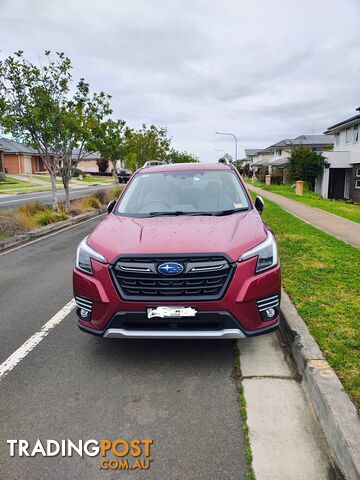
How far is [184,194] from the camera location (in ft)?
15.5

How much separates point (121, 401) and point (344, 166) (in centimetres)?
3021

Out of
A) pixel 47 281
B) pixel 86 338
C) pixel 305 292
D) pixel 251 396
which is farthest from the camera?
pixel 47 281

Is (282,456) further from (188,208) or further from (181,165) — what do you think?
(181,165)

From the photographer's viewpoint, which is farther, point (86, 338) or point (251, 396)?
point (86, 338)

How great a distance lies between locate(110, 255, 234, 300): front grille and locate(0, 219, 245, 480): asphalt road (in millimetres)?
756

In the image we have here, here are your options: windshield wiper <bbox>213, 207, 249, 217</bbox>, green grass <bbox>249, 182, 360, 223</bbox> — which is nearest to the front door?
green grass <bbox>249, 182, 360, 223</bbox>

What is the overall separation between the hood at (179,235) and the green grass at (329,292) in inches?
46.1

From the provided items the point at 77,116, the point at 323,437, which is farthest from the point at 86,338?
the point at 77,116

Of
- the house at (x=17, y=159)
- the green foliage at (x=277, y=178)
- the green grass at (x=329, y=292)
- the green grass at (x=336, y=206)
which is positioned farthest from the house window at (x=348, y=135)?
the house at (x=17, y=159)

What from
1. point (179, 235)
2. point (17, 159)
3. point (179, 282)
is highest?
point (17, 159)

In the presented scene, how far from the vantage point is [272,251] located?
342 cm

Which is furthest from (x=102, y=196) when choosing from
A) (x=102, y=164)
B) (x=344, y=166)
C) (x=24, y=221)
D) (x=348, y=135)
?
(x=102, y=164)

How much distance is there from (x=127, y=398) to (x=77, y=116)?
12.9 meters

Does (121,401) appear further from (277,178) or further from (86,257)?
(277,178)
